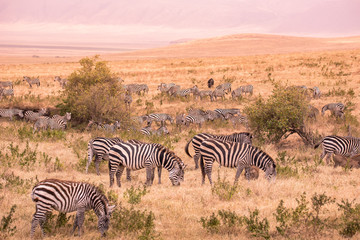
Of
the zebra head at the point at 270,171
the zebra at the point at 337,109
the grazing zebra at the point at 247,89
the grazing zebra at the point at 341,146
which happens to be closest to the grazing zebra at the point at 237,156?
the zebra head at the point at 270,171

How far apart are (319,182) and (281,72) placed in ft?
95.0

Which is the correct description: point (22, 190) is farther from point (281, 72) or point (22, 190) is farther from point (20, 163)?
point (281, 72)

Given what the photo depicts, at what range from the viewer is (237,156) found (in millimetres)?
13180

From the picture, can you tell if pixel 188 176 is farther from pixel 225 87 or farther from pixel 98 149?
pixel 225 87

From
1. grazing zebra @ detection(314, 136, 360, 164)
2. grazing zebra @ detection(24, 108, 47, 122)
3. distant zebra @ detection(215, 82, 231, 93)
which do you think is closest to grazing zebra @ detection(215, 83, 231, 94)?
distant zebra @ detection(215, 82, 231, 93)

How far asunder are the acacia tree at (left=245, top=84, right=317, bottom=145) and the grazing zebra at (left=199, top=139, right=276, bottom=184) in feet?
20.4

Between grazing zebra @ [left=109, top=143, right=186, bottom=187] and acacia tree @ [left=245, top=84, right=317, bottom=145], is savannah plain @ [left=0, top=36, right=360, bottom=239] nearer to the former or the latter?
grazing zebra @ [left=109, top=143, right=186, bottom=187]

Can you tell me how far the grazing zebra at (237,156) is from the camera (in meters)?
13.0

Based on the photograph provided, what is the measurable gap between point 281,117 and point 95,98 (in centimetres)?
1020

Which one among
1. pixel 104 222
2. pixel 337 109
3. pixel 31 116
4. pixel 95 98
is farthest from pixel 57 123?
pixel 337 109

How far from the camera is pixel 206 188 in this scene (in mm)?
12797

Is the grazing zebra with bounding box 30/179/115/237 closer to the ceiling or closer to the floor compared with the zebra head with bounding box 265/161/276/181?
closer to the ceiling

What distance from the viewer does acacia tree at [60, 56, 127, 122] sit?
77.2 ft

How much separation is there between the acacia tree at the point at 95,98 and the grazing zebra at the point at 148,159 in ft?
34.4
